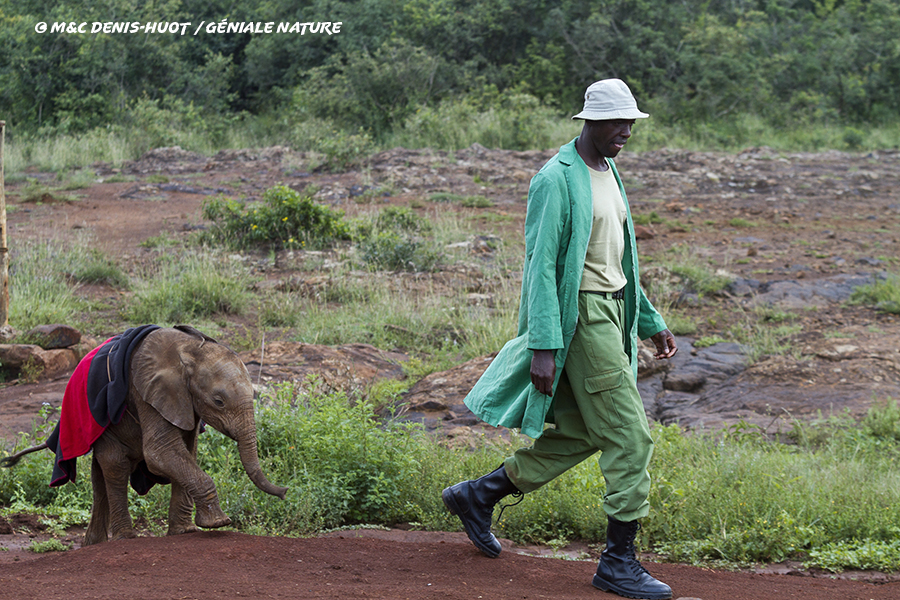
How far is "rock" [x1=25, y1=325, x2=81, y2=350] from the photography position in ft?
24.4

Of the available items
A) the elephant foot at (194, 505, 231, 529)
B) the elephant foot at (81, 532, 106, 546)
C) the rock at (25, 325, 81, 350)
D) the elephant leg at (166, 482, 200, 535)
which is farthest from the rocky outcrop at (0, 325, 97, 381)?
the elephant foot at (194, 505, 231, 529)

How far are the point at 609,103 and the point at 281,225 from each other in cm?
914

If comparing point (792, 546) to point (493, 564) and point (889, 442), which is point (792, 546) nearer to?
point (493, 564)

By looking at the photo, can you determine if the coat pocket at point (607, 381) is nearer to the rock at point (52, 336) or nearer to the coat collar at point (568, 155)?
the coat collar at point (568, 155)

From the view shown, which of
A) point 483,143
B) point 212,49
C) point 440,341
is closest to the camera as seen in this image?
point 440,341

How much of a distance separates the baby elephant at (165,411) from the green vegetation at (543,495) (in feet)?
2.32

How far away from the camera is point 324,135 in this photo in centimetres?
2139

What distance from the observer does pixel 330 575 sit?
3389 millimetres

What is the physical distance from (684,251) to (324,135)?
1179cm

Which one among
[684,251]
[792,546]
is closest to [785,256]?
[684,251]

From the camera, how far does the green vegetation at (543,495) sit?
4.40 meters

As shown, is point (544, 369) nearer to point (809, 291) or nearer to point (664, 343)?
point (664, 343)

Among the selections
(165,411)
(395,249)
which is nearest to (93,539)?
(165,411)

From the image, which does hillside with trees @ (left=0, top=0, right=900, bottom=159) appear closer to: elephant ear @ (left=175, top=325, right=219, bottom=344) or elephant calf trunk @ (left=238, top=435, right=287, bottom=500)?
elephant ear @ (left=175, top=325, right=219, bottom=344)
